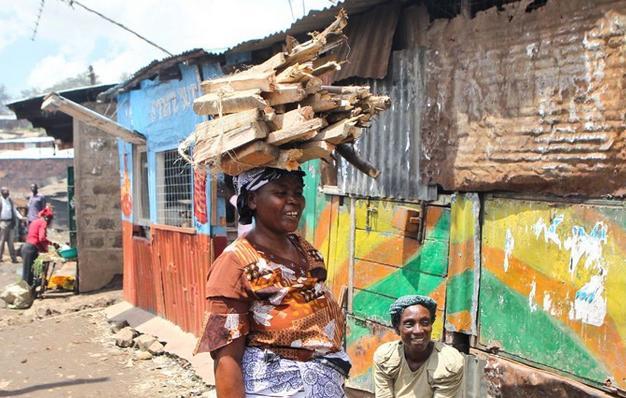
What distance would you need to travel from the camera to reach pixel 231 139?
7.91ft

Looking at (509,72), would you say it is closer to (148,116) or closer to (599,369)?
(599,369)

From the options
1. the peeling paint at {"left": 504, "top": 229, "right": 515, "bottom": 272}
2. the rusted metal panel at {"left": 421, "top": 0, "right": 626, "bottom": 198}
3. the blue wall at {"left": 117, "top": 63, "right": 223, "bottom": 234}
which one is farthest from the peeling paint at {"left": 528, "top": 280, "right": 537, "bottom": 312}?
the blue wall at {"left": 117, "top": 63, "right": 223, "bottom": 234}

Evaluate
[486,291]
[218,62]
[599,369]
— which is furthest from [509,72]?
[218,62]

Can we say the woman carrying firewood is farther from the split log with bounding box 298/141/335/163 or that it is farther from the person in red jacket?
the person in red jacket

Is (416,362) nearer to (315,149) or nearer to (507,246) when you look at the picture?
(507,246)

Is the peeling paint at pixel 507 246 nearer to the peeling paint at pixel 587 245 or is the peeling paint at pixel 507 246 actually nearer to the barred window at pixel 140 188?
the peeling paint at pixel 587 245

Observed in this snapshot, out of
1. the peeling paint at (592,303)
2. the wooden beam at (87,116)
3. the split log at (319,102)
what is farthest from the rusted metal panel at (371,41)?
the wooden beam at (87,116)

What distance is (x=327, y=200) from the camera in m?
5.98

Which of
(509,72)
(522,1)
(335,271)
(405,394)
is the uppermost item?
(522,1)

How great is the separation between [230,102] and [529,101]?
229 centimetres

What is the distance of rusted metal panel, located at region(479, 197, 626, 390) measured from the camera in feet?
12.0

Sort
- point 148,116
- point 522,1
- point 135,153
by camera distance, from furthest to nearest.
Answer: point 135,153
point 148,116
point 522,1

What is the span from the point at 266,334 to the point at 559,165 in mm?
2371

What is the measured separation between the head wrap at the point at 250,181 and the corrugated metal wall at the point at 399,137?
254 centimetres
